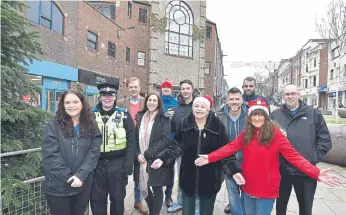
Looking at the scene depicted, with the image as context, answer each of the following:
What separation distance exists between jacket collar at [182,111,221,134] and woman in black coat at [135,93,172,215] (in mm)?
526

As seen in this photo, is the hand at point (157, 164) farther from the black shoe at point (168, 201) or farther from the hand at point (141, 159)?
the black shoe at point (168, 201)

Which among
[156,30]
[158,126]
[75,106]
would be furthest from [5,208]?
[156,30]

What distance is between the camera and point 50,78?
615 inches

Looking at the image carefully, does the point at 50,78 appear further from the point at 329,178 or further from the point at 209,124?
the point at 329,178

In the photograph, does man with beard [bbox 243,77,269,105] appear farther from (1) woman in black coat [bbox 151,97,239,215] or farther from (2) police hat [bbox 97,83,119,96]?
(2) police hat [bbox 97,83,119,96]

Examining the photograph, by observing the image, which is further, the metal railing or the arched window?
the arched window

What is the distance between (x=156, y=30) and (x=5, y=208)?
87.5 ft

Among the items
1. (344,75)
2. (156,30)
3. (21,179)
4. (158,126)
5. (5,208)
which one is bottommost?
(5,208)

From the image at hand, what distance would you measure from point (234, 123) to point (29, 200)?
270 centimetres

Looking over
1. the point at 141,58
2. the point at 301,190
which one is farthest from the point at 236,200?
the point at 141,58

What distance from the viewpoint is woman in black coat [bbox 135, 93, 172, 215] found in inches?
149

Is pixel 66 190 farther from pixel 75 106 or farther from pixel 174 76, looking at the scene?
pixel 174 76

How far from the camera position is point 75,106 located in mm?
3025

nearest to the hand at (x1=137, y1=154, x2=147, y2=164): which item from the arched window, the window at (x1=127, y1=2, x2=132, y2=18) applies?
the window at (x1=127, y1=2, x2=132, y2=18)
